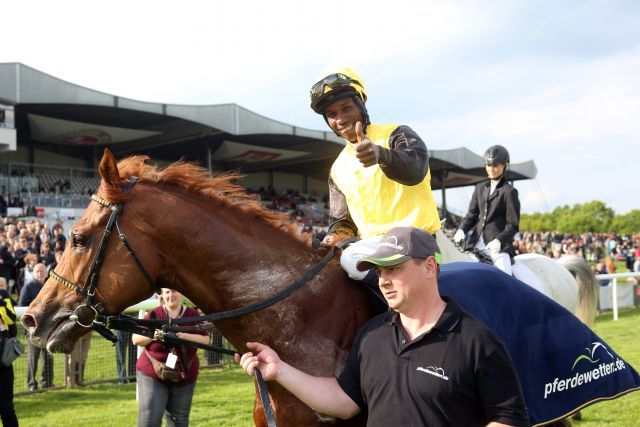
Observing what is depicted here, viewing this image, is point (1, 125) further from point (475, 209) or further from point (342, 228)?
point (342, 228)

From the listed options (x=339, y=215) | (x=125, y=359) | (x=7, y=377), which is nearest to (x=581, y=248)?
(x=125, y=359)

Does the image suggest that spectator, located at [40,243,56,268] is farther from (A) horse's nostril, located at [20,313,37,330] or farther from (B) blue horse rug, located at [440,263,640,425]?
(B) blue horse rug, located at [440,263,640,425]

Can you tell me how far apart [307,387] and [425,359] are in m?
0.52

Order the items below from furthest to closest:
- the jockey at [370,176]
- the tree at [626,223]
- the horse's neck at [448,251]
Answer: the tree at [626,223], the horse's neck at [448,251], the jockey at [370,176]

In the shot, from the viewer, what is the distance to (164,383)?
447cm

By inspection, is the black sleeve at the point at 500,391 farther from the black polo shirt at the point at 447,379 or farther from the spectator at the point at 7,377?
the spectator at the point at 7,377

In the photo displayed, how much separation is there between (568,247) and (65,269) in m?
26.0

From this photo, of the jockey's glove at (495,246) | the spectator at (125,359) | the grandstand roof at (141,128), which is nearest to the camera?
the jockey's glove at (495,246)

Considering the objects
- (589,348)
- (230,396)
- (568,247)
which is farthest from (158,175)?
(568,247)

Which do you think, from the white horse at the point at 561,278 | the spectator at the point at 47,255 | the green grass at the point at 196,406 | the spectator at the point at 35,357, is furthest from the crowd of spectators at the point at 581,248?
the spectator at the point at 35,357

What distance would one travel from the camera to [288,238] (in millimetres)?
2717

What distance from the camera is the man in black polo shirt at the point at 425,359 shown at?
1.75 m

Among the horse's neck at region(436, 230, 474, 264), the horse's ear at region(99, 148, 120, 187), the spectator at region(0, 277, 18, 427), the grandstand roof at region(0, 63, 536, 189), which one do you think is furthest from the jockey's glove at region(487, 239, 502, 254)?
the grandstand roof at region(0, 63, 536, 189)

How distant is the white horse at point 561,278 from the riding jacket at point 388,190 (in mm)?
1990
